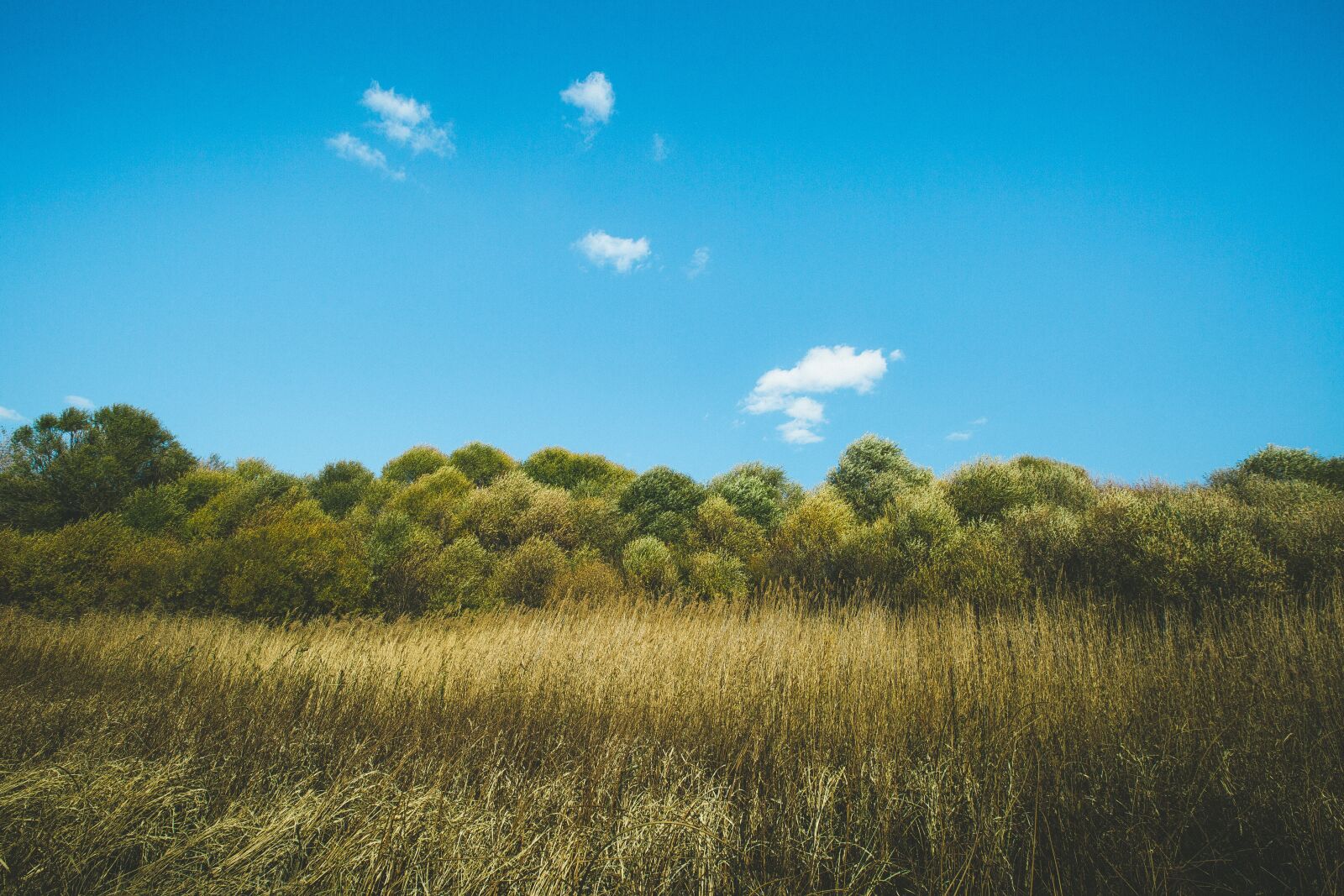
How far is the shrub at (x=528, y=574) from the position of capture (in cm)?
1906

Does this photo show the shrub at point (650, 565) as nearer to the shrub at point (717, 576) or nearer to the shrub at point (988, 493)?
the shrub at point (717, 576)

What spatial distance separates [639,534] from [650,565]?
453cm

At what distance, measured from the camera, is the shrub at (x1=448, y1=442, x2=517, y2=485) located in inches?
1475

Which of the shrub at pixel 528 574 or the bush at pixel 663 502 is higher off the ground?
the bush at pixel 663 502

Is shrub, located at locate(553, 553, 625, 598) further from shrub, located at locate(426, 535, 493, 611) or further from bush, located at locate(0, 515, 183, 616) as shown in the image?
bush, located at locate(0, 515, 183, 616)

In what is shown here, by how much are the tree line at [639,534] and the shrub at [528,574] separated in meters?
0.08

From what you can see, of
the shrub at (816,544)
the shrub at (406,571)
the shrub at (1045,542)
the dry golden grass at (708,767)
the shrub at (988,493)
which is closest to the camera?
the dry golden grass at (708,767)

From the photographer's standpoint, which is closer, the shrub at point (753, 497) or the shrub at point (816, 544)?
the shrub at point (816, 544)

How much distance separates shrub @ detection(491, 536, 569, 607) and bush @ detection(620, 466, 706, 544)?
176 inches

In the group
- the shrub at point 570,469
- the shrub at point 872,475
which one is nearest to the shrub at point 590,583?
the shrub at point 872,475

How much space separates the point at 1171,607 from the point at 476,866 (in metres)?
→ 11.8

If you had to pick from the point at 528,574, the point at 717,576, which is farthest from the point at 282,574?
the point at 717,576

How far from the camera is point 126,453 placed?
28.3 m

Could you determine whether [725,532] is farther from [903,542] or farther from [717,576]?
[903,542]
